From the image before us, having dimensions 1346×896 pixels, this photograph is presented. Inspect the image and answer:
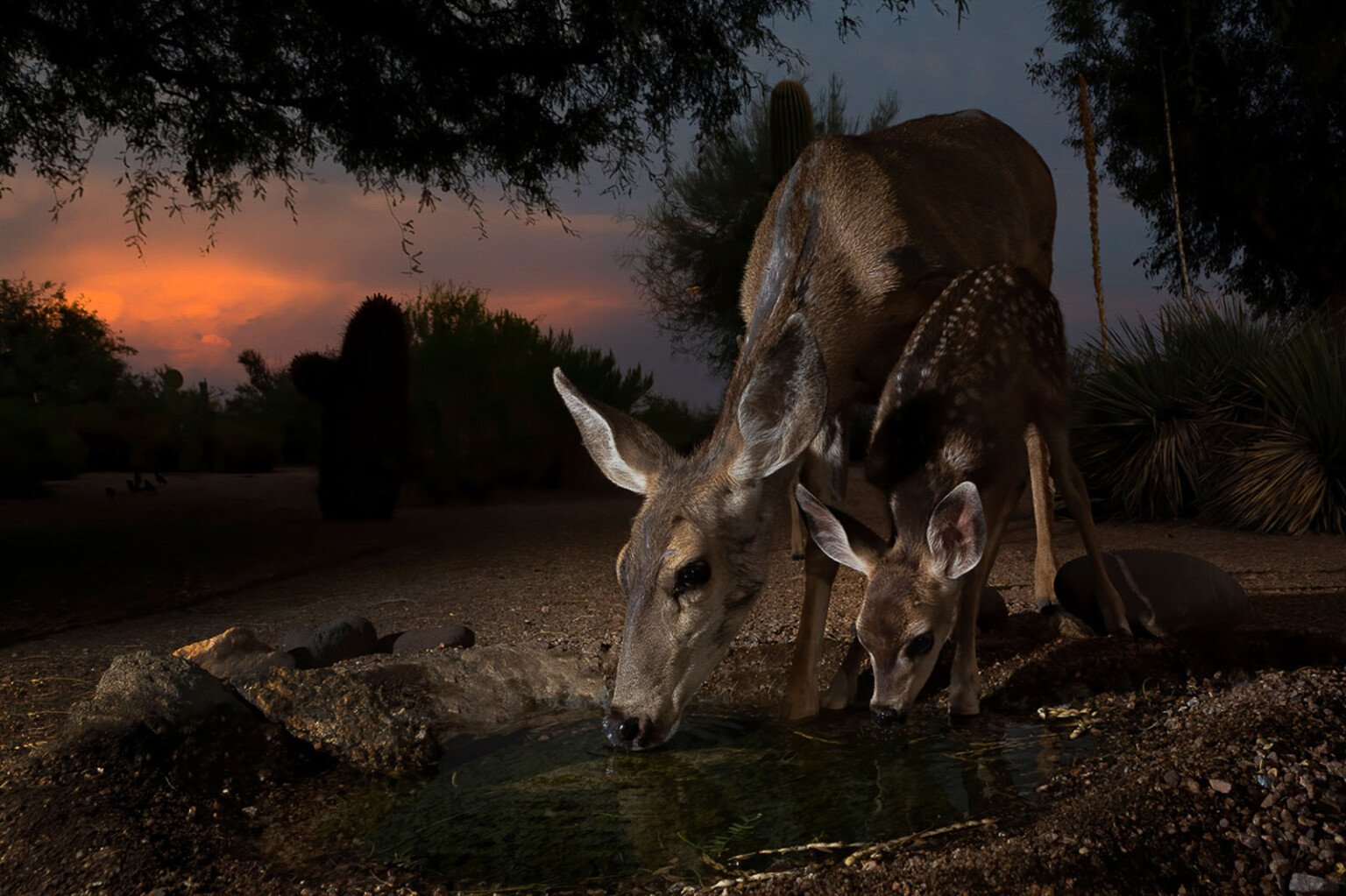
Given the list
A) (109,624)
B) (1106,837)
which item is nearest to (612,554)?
(109,624)

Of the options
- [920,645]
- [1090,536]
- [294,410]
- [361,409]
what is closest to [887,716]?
[920,645]

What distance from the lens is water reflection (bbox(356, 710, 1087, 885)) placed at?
3184 mm

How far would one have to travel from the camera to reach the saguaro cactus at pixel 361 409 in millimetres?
12219

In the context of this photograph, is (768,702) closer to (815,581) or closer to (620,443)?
(815,581)

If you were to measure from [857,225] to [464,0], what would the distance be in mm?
7399

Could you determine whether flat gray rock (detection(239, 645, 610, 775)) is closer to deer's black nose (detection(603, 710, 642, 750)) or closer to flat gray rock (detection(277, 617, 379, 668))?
flat gray rock (detection(277, 617, 379, 668))

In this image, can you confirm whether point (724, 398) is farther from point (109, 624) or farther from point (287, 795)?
point (109, 624)

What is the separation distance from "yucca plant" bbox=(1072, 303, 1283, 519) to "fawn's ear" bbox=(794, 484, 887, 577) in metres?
7.80

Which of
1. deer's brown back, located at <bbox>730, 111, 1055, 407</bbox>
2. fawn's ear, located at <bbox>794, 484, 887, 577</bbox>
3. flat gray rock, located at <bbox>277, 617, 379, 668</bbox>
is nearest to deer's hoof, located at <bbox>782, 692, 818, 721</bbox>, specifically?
fawn's ear, located at <bbox>794, 484, 887, 577</bbox>

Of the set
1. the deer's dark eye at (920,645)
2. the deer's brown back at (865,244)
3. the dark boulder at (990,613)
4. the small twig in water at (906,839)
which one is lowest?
the small twig in water at (906,839)

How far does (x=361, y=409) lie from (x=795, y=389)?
30.8 ft

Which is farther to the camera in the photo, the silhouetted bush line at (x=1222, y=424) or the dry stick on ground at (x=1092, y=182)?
the dry stick on ground at (x=1092, y=182)

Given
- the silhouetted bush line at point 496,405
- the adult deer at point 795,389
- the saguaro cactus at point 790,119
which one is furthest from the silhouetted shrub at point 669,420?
the adult deer at point 795,389

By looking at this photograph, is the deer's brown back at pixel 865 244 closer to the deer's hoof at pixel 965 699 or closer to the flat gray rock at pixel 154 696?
the deer's hoof at pixel 965 699
